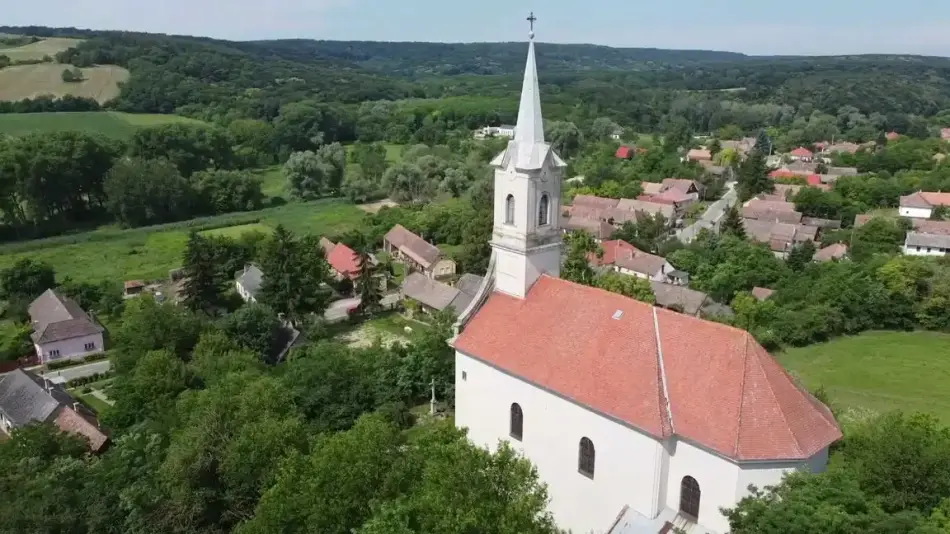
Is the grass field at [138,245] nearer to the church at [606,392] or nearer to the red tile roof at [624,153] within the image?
the church at [606,392]

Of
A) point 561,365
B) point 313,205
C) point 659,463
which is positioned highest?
point 561,365

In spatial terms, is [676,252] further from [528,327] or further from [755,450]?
[755,450]

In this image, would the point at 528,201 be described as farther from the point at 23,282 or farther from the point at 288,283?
the point at 23,282

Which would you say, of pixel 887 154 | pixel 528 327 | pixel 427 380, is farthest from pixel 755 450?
pixel 887 154

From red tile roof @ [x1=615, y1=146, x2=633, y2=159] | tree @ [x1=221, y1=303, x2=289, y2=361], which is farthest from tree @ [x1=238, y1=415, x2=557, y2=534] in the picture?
red tile roof @ [x1=615, y1=146, x2=633, y2=159]

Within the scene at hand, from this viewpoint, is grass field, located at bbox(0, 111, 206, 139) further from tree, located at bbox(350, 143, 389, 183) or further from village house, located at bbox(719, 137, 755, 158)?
village house, located at bbox(719, 137, 755, 158)

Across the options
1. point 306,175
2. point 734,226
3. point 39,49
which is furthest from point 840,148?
point 39,49

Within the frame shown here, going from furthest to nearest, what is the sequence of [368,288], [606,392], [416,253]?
[416,253] → [368,288] → [606,392]
